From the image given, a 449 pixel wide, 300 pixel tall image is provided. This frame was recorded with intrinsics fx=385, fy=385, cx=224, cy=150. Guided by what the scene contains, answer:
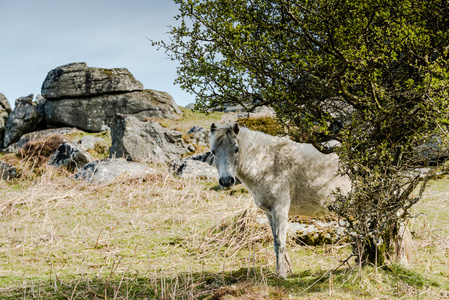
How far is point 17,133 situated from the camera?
125ft

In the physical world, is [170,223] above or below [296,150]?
below

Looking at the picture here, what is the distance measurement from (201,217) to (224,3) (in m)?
7.37

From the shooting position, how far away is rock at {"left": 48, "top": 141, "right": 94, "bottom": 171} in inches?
775

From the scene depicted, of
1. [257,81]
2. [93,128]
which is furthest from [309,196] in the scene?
[93,128]

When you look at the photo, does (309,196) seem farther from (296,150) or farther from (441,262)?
(441,262)

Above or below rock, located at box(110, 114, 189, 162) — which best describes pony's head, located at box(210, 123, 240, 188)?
below

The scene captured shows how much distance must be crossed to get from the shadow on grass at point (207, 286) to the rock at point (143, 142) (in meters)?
14.0

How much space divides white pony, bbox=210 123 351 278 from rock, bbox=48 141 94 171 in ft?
47.4

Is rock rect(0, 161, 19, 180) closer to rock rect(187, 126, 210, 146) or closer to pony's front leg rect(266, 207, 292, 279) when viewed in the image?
rock rect(187, 126, 210, 146)

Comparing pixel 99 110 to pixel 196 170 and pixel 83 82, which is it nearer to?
pixel 83 82

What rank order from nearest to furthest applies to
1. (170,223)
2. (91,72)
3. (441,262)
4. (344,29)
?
(344,29) < (441,262) < (170,223) < (91,72)

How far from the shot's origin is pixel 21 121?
38469 millimetres

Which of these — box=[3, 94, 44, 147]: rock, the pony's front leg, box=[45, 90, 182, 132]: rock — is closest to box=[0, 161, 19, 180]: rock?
the pony's front leg

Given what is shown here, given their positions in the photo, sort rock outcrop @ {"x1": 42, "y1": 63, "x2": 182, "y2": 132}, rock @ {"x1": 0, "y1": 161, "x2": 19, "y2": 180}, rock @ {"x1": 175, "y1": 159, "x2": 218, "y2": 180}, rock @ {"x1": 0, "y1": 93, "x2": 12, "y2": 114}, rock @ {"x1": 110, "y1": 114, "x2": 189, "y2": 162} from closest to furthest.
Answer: rock @ {"x1": 175, "y1": 159, "x2": 218, "y2": 180}
rock @ {"x1": 0, "y1": 161, "x2": 19, "y2": 180}
rock @ {"x1": 110, "y1": 114, "x2": 189, "y2": 162}
rock outcrop @ {"x1": 42, "y1": 63, "x2": 182, "y2": 132}
rock @ {"x1": 0, "y1": 93, "x2": 12, "y2": 114}
